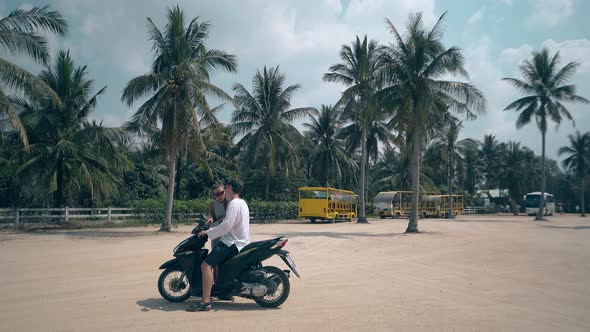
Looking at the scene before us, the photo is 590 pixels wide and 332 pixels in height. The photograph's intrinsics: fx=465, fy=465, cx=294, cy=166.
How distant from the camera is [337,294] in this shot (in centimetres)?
724

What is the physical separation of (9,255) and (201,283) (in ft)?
28.1

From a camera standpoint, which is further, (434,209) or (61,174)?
(434,209)

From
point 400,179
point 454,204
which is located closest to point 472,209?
point 454,204

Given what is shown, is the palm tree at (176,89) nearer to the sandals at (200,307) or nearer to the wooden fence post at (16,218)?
the wooden fence post at (16,218)

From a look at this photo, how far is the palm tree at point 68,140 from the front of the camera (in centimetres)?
2312

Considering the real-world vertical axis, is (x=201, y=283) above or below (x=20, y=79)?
below

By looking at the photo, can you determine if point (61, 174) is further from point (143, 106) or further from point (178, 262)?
point (178, 262)

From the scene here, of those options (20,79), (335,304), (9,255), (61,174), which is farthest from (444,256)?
(61,174)

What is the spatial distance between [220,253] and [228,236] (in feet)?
0.79

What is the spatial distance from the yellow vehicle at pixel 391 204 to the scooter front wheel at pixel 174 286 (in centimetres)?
3838

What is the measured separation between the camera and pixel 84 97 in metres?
24.9

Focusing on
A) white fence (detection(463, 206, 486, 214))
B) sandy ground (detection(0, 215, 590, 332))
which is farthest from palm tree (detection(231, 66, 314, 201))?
white fence (detection(463, 206, 486, 214))

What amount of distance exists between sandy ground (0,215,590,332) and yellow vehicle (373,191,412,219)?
98.4 feet

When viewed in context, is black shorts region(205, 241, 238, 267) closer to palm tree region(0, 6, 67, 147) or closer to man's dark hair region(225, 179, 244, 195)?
man's dark hair region(225, 179, 244, 195)
